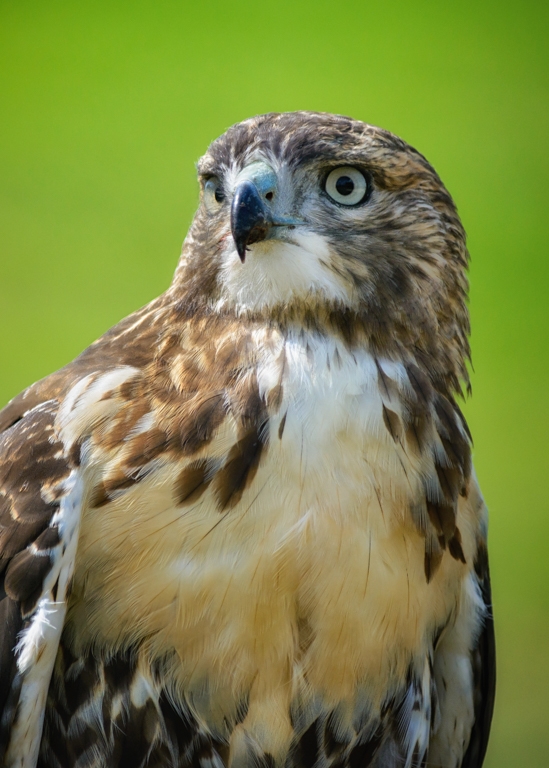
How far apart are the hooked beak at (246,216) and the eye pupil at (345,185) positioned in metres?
0.18

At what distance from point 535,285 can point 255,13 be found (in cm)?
→ 203

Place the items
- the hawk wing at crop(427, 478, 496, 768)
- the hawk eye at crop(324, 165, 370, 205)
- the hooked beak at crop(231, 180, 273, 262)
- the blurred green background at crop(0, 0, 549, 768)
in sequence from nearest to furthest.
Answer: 1. the hooked beak at crop(231, 180, 273, 262)
2. the hawk eye at crop(324, 165, 370, 205)
3. the hawk wing at crop(427, 478, 496, 768)
4. the blurred green background at crop(0, 0, 549, 768)

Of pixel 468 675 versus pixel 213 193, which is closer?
pixel 213 193

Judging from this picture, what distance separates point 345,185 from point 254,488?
58 cm

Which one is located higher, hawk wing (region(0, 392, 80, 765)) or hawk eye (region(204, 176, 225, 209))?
hawk eye (region(204, 176, 225, 209))

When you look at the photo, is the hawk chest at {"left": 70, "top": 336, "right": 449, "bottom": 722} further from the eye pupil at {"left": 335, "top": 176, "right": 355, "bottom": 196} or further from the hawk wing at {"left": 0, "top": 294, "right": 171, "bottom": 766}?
the eye pupil at {"left": 335, "top": 176, "right": 355, "bottom": 196}

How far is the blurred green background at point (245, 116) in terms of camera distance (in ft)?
16.4

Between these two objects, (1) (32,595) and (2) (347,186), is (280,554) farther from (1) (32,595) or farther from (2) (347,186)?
(2) (347,186)

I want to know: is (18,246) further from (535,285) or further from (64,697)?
(64,697)

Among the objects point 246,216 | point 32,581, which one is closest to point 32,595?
point 32,581

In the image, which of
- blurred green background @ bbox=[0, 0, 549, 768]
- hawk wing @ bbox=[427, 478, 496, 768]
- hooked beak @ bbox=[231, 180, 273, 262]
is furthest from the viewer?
blurred green background @ bbox=[0, 0, 549, 768]

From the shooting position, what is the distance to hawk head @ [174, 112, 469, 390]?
1775mm

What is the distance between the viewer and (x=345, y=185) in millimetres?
1854

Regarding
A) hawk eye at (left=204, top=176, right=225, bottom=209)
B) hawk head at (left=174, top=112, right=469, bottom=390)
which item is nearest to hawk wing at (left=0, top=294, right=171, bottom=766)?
hawk head at (left=174, top=112, right=469, bottom=390)
